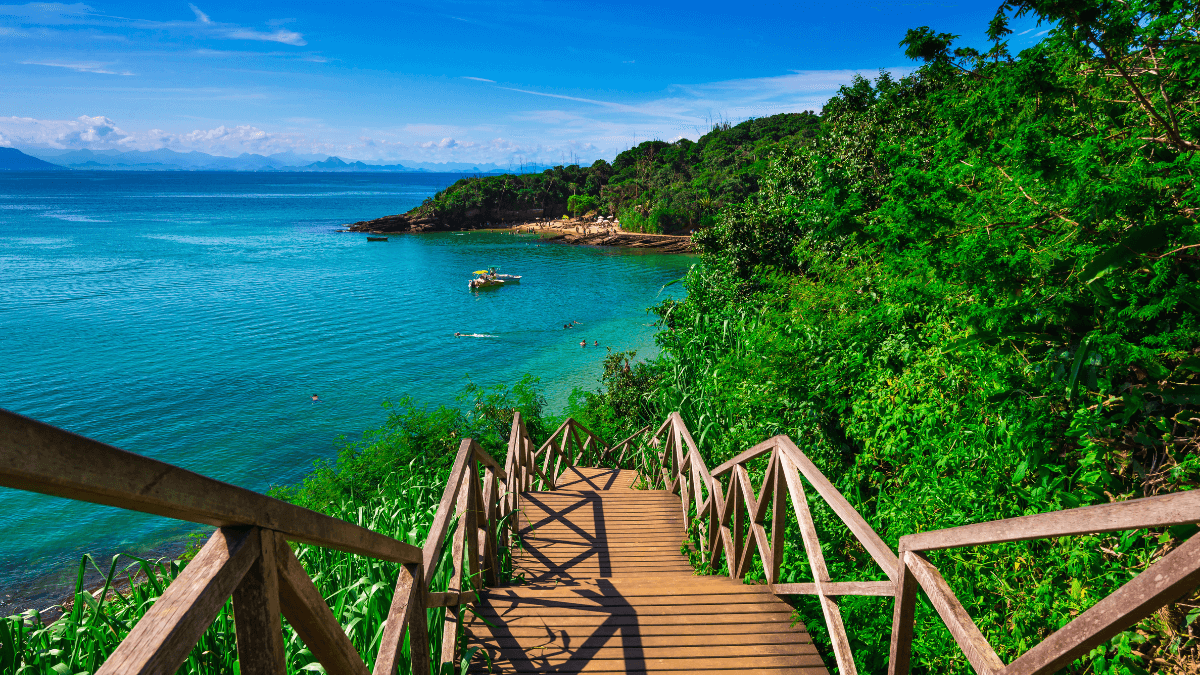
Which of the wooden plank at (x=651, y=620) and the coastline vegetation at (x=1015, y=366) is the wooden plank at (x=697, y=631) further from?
the coastline vegetation at (x=1015, y=366)

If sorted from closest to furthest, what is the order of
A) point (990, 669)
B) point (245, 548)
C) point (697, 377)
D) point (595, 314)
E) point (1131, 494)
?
point (245, 548) < point (990, 669) < point (1131, 494) < point (697, 377) < point (595, 314)

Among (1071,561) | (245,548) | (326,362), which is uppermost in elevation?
(245,548)

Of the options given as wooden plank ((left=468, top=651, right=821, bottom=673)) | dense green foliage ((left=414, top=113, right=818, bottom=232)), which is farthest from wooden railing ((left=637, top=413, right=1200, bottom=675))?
dense green foliage ((left=414, top=113, right=818, bottom=232))

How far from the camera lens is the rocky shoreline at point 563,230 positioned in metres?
55.8

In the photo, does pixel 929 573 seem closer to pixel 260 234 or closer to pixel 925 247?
pixel 925 247

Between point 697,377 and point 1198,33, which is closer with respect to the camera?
point 1198,33

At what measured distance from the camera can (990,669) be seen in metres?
1.50

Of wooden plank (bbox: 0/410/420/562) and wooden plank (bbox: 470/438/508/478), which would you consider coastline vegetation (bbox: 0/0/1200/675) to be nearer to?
wooden plank (bbox: 470/438/508/478)

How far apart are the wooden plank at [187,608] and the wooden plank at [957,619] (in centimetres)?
176

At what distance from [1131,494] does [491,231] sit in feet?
229

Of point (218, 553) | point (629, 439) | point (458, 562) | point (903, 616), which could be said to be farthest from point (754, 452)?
point (629, 439)

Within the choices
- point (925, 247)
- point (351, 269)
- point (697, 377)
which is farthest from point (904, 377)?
point (351, 269)

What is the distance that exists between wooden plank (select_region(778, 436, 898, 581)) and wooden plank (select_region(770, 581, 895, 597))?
0.23 ft

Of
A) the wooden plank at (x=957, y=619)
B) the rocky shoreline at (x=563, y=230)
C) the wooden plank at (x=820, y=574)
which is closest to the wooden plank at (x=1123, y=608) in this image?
the wooden plank at (x=957, y=619)
